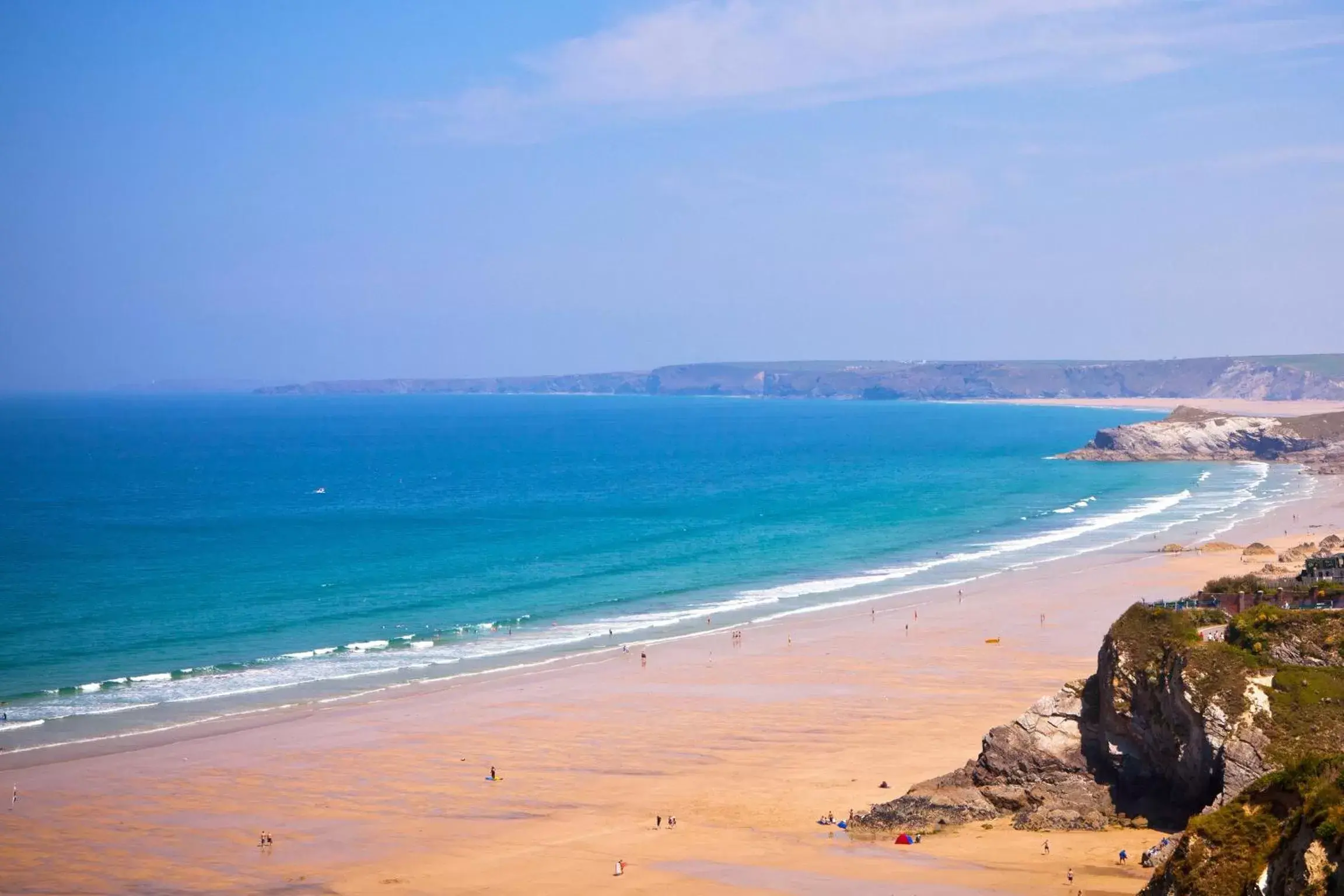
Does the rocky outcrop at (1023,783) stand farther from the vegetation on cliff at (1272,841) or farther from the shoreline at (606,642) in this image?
the shoreline at (606,642)

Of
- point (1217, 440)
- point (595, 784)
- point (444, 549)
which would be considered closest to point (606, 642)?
point (595, 784)

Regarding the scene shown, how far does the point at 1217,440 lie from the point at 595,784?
380 feet

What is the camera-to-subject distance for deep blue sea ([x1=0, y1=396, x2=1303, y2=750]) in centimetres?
4172

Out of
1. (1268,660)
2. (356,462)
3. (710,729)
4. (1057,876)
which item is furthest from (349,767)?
(356,462)

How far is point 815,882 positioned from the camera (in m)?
21.1

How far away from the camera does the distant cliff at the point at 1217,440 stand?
124312 millimetres

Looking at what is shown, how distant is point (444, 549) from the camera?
6762 centimetres

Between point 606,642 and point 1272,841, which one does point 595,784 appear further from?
point 1272,841

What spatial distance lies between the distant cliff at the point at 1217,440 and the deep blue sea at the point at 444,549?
557 centimetres

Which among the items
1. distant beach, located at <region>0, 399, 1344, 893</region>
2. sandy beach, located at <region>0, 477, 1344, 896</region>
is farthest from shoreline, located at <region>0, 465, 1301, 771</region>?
sandy beach, located at <region>0, 477, 1344, 896</region>

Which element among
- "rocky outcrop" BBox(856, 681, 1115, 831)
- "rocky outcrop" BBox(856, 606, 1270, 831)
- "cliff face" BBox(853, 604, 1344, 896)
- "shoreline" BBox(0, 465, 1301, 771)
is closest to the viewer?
"cliff face" BBox(853, 604, 1344, 896)

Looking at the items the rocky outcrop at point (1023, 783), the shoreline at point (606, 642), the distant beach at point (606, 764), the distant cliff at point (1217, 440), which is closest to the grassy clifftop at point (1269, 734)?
the rocky outcrop at point (1023, 783)

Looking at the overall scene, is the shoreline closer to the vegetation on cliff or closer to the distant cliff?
the vegetation on cliff

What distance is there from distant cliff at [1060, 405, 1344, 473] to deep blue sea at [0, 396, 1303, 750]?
5.57 metres
